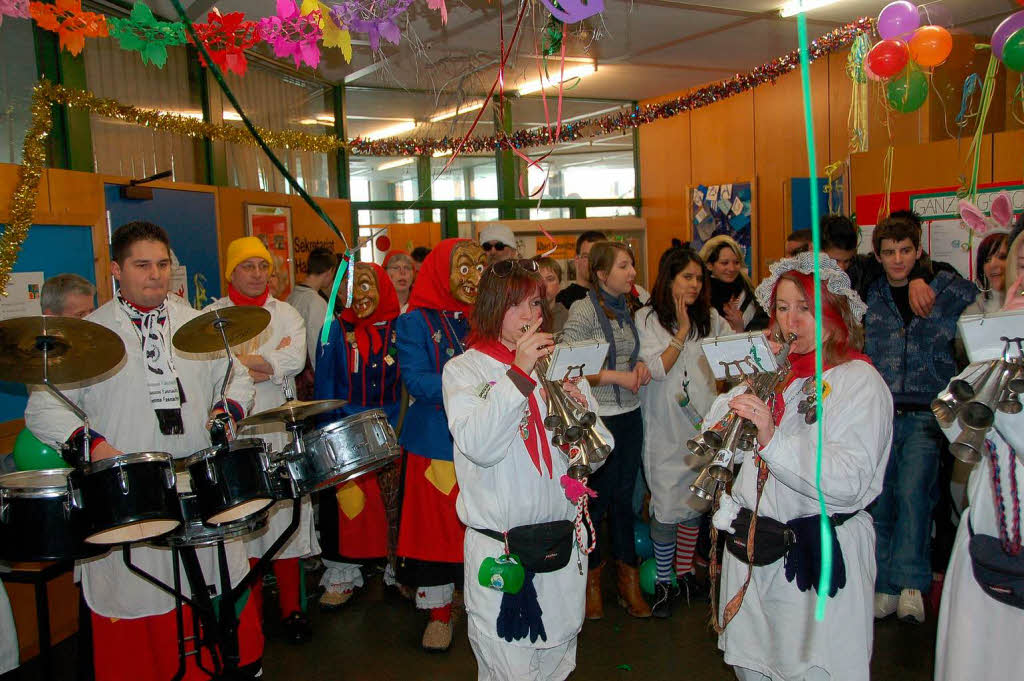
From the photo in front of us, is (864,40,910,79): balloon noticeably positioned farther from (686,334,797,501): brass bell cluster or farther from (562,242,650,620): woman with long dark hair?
(686,334,797,501): brass bell cluster

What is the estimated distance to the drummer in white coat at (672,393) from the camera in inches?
137

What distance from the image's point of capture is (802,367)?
6.81ft

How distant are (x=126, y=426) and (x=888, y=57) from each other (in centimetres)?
377

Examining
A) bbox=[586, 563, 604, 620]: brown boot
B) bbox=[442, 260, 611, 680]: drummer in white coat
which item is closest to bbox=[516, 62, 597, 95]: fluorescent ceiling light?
bbox=[586, 563, 604, 620]: brown boot

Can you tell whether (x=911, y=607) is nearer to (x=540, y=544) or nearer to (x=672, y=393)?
(x=672, y=393)

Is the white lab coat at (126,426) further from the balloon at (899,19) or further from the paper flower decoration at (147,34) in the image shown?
the balloon at (899,19)

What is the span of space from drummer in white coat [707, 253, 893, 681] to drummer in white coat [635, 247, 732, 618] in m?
1.32

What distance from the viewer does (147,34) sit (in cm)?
305

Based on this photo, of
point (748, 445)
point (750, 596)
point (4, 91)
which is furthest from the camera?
point (4, 91)

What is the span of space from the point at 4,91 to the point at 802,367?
159 inches

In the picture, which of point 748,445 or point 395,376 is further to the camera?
point 395,376

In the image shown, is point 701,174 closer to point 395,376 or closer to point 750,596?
point 395,376

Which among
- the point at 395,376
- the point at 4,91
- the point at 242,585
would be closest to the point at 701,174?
the point at 395,376

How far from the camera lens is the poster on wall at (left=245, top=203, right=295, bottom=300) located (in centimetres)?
554
